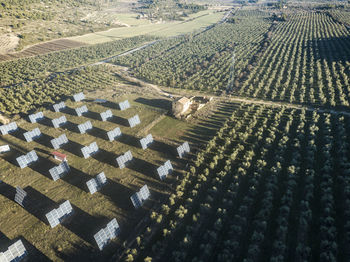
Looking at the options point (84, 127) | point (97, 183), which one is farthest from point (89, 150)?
point (84, 127)

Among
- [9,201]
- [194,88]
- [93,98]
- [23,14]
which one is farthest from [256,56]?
[23,14]

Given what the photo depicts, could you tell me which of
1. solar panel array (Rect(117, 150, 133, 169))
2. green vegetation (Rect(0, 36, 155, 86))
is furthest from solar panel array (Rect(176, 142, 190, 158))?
green vegetation (Rect(0, 36, 155, 86))

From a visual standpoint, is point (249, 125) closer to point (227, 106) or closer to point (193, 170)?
point (227, 106)

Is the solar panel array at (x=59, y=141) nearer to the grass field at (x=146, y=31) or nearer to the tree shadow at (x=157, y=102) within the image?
the tree shadow at (x=157, y=102)

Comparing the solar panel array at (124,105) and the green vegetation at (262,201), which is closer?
the green vegetation at (262,201)

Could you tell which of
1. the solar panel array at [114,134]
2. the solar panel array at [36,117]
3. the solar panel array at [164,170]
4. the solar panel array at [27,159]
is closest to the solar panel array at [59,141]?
the solar panel array at [27,159]

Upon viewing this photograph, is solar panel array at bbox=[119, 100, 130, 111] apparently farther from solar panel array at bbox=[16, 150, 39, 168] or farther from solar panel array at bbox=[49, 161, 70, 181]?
solar panel array at bbox=[49, 161, 70, 181]
